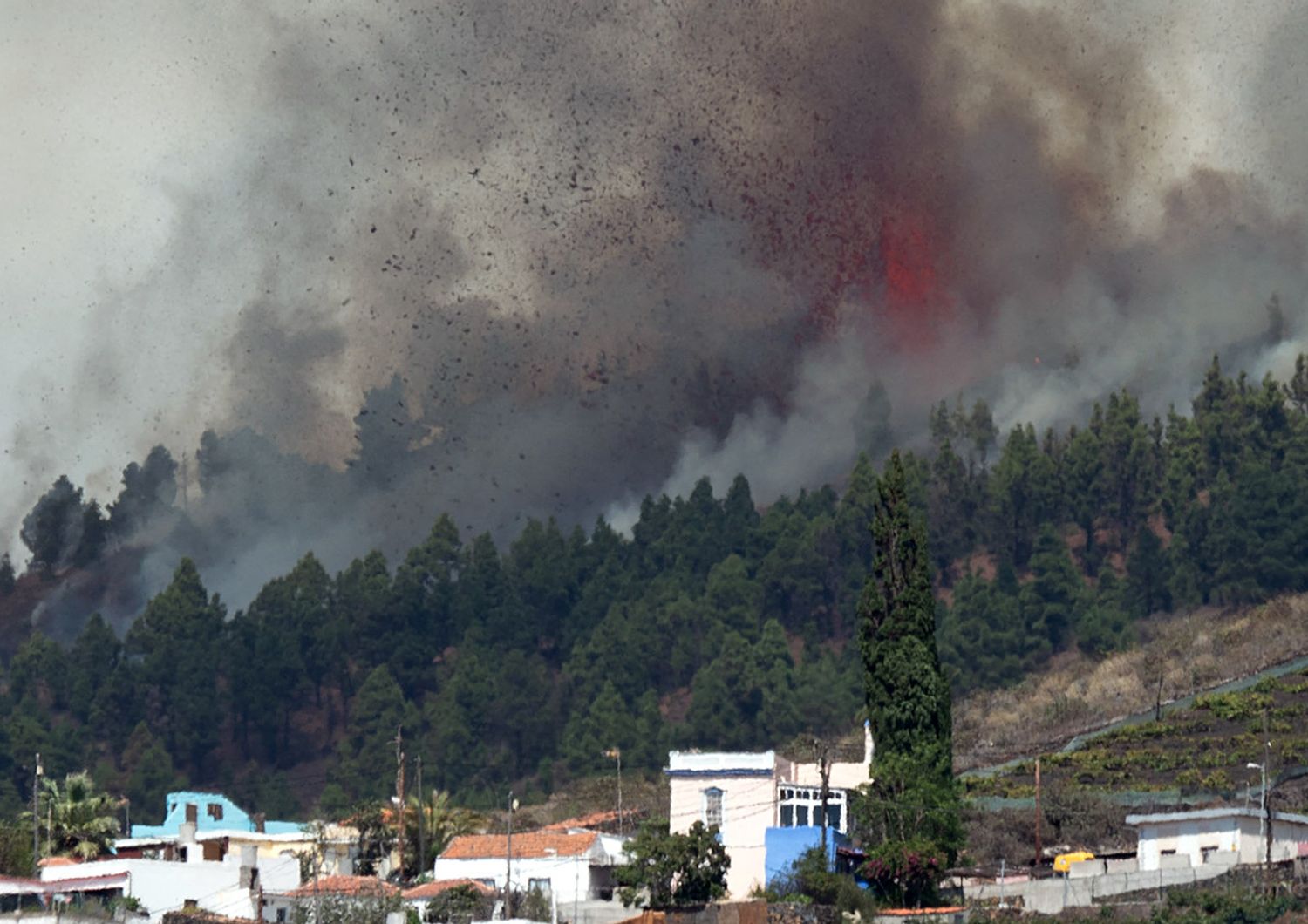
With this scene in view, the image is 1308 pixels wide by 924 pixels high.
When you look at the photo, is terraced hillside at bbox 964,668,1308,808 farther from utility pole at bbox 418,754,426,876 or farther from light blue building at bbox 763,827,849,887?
utility pole at bbox 418,754,426,876

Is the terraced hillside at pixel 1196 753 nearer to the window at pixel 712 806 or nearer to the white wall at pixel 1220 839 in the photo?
the white wall at pixel 1220 839

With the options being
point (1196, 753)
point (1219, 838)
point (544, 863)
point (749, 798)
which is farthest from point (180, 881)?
point (1196, 753)

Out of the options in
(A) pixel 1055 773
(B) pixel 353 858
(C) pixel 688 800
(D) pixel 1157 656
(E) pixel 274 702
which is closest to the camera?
(C) pixel 688 800

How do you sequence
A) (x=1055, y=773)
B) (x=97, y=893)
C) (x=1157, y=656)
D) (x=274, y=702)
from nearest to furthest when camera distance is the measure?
(x=97, y=893) < (x=1055, y=773) < (x=1157, y=656) < (x=274, y=702)

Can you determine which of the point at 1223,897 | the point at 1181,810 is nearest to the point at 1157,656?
the point at 1181,810

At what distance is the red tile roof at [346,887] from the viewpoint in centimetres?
8600

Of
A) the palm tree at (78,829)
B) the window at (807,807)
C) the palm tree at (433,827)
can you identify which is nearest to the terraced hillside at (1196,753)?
the window at (807,807)

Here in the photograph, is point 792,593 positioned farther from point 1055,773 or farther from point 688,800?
point 688,800

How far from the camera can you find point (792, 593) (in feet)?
602

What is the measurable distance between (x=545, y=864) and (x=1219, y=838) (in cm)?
2473

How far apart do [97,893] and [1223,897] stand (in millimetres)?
38628

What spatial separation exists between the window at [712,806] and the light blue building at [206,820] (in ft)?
79.3

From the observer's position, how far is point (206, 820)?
117 meters

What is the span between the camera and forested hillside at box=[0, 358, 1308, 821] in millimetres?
167625
